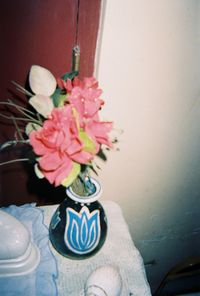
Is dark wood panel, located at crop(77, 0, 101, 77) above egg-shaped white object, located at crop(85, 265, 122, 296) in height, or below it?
above

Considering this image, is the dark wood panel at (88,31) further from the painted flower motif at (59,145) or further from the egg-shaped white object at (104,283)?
the egg-shaped white object at (104,283)

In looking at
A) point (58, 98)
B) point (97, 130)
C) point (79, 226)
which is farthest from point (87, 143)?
point (79, 226)

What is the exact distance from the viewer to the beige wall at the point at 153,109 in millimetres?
829

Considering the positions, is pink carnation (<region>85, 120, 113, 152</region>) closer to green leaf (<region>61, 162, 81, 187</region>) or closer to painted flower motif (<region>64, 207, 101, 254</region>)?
green leaf (<region>61, 162, 81, 187</region>)

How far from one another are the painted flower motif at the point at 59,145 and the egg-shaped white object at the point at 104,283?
31cm

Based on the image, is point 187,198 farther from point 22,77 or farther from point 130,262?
point 22,77

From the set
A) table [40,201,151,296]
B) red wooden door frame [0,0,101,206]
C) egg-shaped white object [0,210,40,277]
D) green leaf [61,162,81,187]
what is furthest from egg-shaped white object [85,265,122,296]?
red wooden door frame [0,0,101,206]

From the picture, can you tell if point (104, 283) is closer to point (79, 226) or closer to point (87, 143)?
point (79, 226)

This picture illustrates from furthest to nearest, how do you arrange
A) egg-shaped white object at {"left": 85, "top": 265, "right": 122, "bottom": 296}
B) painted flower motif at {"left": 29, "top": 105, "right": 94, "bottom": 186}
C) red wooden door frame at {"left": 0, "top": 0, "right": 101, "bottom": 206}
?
red wooden door frame at {"left": 0, "top": 0, "right": 101, "bottom": 206} → egg-shaped white object at {"left": 85, "top": 265, "right": 122, "bottom": 296} → painted flower motif at {"left": 29, "top": 105, "right": 94, "bottom": 186}

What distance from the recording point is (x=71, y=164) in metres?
0.59

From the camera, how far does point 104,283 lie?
0.70 meters

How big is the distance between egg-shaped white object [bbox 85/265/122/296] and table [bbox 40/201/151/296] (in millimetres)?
74

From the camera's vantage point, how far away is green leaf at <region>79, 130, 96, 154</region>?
591 millimetres

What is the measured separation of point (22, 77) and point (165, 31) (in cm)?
48
